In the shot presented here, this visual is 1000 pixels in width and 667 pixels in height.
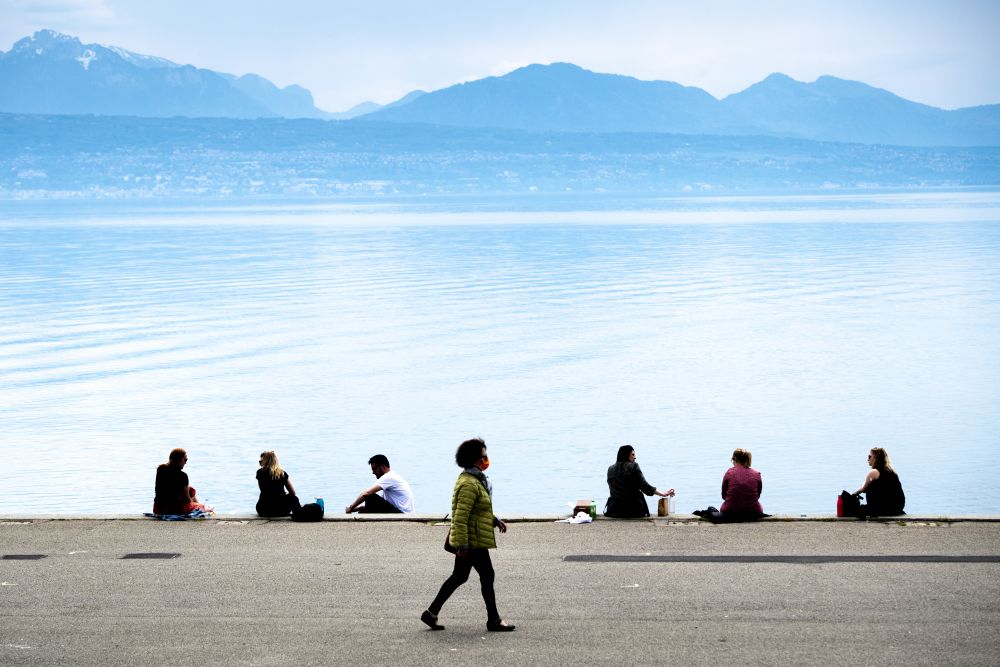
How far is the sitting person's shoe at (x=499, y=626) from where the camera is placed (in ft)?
33.4

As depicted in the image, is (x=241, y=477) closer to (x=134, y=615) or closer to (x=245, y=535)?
(x=245, y=535)

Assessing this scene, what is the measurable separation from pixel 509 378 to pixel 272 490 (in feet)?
65.7

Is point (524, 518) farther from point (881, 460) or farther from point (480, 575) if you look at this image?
point (480, 575)

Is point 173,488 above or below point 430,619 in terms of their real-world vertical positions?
above

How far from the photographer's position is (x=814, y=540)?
13.6m

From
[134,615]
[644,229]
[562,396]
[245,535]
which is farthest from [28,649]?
[644,229]

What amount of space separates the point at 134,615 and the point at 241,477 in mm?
13526

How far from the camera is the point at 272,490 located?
50.4 ft

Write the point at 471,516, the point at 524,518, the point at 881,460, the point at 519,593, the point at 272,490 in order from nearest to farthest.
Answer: the point at 471,516, the point at 519,593, the point at 881,460, the point at 524,518, the point at 272,490

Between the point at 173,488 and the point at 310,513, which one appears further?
the point at 173,488

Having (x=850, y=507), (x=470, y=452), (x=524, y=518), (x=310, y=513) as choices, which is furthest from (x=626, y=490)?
(x=470, y=452)

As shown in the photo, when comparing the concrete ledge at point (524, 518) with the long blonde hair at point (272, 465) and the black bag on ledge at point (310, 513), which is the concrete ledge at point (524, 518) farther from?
the long blonde hair at point (272, 465)

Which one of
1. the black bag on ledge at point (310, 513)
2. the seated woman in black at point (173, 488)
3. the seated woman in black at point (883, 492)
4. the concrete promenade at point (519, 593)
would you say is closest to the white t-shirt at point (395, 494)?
the concrete promenade at point (519, 593)

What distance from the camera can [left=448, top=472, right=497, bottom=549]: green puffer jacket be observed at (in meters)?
10.0
